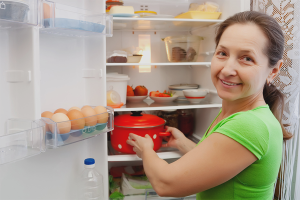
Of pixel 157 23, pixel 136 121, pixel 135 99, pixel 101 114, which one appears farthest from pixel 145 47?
pixel 101 114

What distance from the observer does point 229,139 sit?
0.80 m

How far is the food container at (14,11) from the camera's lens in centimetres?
91

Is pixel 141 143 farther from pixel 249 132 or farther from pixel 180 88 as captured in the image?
pixel 180 88

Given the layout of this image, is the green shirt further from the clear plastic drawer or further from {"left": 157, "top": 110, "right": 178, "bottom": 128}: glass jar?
{"left": 157, "top": 110, "right": 178, "bottom": 128}: glass jar

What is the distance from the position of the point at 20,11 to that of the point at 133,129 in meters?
0.92

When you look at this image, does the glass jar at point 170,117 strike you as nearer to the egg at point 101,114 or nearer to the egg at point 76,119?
the egg at point 101,114

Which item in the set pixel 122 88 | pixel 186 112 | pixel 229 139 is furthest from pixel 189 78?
pixel 229 139

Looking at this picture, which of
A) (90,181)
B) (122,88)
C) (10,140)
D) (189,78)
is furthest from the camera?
(189,78)

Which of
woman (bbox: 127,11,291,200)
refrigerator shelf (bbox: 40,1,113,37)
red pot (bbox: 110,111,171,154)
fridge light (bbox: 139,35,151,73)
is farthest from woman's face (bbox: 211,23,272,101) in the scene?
fridge light (bbox: 139,35,151,73)

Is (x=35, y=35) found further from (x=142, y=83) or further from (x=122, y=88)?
(x=142, y=83)

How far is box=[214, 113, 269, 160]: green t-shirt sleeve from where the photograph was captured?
797mm

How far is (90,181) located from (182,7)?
1395mm

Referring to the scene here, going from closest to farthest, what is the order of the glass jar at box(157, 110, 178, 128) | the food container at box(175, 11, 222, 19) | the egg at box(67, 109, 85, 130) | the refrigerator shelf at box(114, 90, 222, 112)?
the egg at box(67, 109, 85, 130) → the refrigerator shelf at box(114, 90, 222, 112) → the food container at box(175, 11, 222, 19) → the glass jar at box(157, 110, 178, 128)

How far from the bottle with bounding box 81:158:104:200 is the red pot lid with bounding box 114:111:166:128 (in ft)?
1.01
